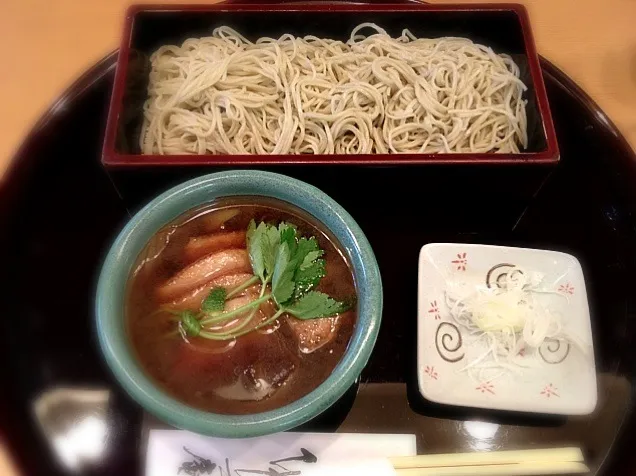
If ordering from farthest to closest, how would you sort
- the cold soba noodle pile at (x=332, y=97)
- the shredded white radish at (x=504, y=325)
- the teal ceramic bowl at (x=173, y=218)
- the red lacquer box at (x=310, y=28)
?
1. the cold soba noodle pile at (x=332, y=97)
2. the red lacquer box at (x=310, y=28)
3. the shredded white radish at (x=504, y=325)
4. the teal ceramic bowl at (x=173, y=218)

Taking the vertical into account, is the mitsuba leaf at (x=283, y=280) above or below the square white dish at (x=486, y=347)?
above

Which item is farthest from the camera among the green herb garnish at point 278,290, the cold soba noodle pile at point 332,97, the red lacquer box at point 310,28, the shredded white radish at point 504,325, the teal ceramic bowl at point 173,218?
the cold soba noodle pile at point 332,97

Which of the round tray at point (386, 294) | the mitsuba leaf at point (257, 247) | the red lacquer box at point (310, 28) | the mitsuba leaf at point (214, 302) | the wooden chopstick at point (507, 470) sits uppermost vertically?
the red lacquer box at point (310, 28)

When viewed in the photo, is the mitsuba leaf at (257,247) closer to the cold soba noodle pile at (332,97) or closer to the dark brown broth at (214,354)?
the dark brown broth at (214,354)

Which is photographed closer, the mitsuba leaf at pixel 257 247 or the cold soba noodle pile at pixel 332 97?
the mitsuba leaf at pixel 257 247

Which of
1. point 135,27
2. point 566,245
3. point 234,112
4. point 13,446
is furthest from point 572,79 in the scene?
point 13,446

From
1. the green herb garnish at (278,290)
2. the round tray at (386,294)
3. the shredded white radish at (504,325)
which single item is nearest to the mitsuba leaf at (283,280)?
the green herb garnish at (278,290)

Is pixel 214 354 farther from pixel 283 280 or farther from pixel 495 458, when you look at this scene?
pixel 495 458
